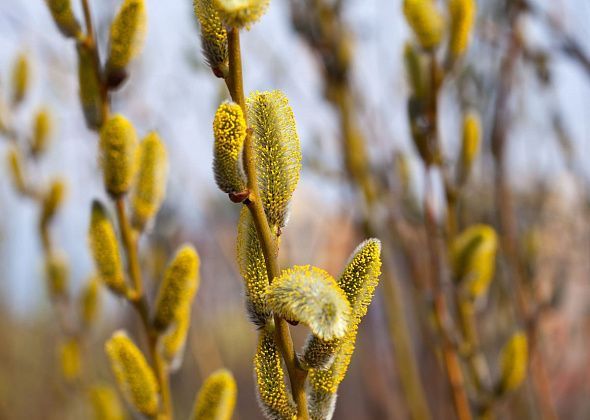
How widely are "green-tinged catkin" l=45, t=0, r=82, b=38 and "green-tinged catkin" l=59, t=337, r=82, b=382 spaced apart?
550mm

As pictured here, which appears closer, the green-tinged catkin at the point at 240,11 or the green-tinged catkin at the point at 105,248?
the green-tinged catkin at the point at 240,11

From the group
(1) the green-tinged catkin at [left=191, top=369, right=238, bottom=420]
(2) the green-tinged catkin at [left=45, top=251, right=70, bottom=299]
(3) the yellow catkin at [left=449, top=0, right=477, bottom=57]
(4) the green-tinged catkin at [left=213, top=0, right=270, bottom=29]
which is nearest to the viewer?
(4) the green-tinged catkin at [left=213, top=0, right=270, bottom=29]

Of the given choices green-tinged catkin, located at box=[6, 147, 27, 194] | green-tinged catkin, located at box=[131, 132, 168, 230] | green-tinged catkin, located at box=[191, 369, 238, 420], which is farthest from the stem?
A: green-tinged catkin, located at box=[6, 147, 27, 194]

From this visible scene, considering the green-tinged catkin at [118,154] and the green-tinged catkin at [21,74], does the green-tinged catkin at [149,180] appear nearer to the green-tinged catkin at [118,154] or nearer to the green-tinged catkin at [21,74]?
the green-tinged catkin at [118,154]

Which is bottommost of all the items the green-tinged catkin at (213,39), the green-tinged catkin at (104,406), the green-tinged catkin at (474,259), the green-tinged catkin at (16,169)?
the green-tinged catkin at (104,406)

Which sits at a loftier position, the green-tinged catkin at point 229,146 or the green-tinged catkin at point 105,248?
the green-tinged catkin at point 105,248

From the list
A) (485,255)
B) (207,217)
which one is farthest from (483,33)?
(207,217)

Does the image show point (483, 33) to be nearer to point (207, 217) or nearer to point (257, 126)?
point (207, 217)

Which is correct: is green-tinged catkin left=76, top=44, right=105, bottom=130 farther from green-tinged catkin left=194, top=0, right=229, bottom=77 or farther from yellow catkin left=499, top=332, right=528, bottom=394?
yellow catkin left=499, top=332, right=528, bottom=394

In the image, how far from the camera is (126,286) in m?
0.64

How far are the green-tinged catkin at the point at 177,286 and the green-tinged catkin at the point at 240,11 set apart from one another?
0.84 ft

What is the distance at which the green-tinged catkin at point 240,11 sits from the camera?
369 mm

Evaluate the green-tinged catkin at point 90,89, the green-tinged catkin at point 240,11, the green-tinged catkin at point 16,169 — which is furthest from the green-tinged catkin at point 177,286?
the green-tinged catkin at point 16,169

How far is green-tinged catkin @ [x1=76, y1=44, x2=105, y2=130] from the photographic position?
0.64 meters
